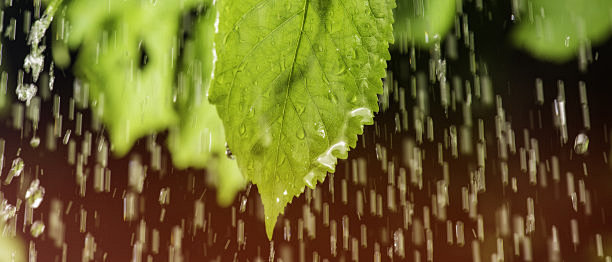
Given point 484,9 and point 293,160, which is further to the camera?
point 484,9

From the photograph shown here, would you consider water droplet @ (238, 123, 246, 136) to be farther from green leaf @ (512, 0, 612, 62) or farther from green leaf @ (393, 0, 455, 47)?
green leaf @ (512, 0, 612, 62)

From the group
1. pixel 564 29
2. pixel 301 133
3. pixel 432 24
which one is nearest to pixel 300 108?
pixel 301 133

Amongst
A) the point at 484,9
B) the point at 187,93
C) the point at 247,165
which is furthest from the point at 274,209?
the point at 484,9

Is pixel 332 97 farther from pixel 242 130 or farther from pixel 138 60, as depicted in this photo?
pixel 138 60

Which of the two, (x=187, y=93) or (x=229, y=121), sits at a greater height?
(x=187, y=93)

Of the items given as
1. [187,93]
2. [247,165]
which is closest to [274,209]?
[247,165]

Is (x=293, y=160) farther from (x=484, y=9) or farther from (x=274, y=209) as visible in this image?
(x=484, y=9)

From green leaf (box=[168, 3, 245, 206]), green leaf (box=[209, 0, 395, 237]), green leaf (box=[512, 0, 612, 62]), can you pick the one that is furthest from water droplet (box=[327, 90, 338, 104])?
green leaf (box=[512, 0, 612, 62])
